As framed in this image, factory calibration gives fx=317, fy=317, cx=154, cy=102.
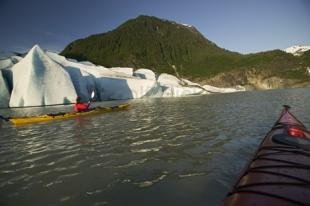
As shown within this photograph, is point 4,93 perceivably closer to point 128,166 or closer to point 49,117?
point 49,117

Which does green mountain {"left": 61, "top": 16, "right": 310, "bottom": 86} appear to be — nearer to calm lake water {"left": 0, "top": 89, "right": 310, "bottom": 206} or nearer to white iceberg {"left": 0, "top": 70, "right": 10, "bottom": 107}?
white iceberg {"left": 0, "top": 70, "right": 10, "bottom": 107}

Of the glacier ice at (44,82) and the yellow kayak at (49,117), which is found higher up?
the glacier ice at (44,82)

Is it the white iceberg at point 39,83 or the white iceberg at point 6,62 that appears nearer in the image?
the white iceberg at point 39,83

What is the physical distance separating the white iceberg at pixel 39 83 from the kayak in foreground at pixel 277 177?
42.3 meters

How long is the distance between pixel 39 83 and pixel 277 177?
146 feet

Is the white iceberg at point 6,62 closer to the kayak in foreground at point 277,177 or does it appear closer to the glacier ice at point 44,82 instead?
the glacier ice at point 44,82

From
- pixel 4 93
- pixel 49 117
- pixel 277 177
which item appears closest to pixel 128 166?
pixel 277 177

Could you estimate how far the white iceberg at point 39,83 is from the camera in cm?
4453

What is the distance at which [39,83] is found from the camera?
45.0 metres

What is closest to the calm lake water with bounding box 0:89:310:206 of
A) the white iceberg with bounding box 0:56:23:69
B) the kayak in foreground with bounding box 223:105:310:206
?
the kayak in foreground with bounding box 223:105:310:206

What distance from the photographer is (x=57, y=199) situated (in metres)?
6.89

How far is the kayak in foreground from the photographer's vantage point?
4004 millimetres

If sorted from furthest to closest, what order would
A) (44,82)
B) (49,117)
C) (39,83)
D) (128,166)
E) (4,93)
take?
(4,93) → (44,82) → (39,83) → (49,117) → (128,166)

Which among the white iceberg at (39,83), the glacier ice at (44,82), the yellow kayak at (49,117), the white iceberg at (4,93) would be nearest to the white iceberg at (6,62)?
the glacier ice at (44,82)
